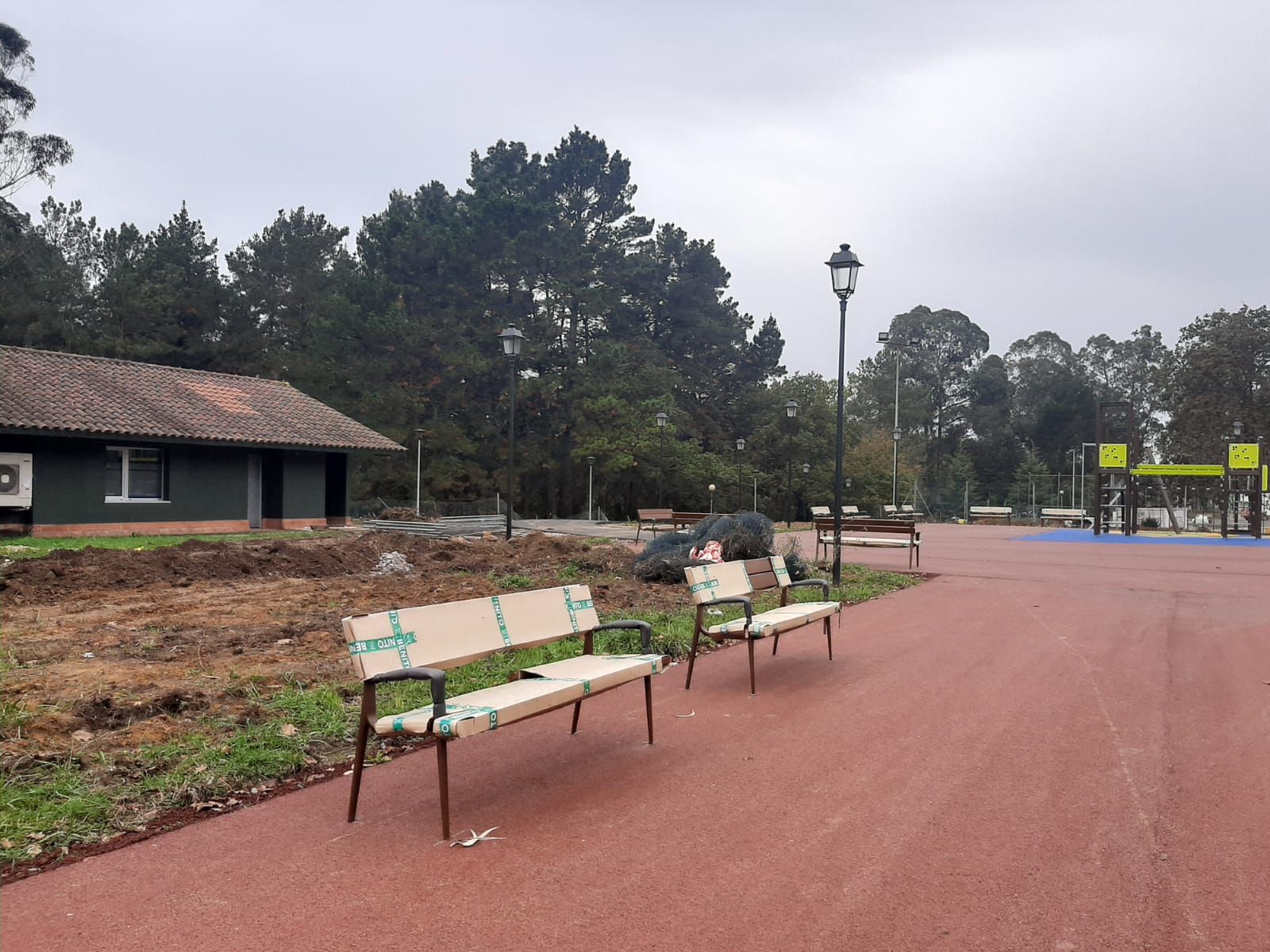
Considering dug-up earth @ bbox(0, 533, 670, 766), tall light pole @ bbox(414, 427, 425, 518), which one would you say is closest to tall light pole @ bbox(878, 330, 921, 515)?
tall light pole @ bbox(414, 427, 425, 518)

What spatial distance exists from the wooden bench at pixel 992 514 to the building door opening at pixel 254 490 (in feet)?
117

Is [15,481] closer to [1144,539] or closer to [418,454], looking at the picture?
[418,454]

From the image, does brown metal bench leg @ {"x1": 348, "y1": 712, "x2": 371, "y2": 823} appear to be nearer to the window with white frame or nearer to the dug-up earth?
the dug-up earth

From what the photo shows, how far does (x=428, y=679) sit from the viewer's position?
3.73m

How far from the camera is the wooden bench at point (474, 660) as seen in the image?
3736 mm

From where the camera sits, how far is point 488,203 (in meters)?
44.4

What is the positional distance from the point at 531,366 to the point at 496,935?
4414cm

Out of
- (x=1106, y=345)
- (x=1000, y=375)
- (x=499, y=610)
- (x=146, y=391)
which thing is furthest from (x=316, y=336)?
(x=1106, y=345)

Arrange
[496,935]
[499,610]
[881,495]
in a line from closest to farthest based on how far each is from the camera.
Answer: [496,935]
[499,610]
[881,495]

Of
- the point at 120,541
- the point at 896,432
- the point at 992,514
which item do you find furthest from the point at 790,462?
the point at 120,541

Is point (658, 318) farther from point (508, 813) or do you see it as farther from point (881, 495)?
point (508, 813)

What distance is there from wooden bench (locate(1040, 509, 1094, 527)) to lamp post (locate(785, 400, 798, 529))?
12321mm

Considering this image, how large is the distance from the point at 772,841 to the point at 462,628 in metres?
1.92

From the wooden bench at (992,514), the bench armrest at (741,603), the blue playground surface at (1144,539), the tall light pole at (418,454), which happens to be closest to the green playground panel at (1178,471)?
the blue playground surface at (1144,539)
